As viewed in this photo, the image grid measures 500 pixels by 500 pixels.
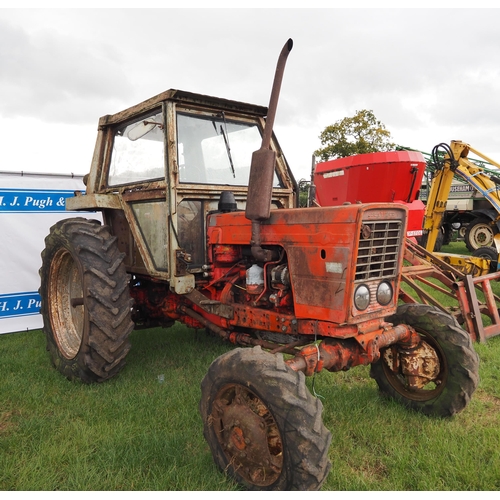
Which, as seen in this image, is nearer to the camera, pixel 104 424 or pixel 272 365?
pixel 272 365

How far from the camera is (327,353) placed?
2.68 metres

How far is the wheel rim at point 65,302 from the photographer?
13.5 ft

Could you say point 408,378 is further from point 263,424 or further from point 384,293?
point 263,424

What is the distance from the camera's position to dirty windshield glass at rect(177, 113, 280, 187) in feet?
11.7

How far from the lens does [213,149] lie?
12.2ft

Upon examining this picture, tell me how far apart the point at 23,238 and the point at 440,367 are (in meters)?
4.99

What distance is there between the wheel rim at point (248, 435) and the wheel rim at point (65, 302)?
2.11 metres

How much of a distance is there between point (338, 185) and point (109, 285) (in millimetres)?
5283

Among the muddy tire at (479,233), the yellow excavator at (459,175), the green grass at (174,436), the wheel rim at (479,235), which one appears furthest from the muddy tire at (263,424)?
the wheel rim at (479,235)

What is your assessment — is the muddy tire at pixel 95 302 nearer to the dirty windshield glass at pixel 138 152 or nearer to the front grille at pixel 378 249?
the dirty windshield glass at pixel 138 152

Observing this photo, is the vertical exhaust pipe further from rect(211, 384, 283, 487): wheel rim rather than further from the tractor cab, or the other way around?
rect(211, 384, 283, 487): wheel rim

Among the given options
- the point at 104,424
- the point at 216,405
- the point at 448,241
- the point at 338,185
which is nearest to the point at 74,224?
the point at 104,424

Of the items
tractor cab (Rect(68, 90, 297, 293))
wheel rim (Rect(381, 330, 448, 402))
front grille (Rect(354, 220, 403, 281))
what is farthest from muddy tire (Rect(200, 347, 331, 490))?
wheel rim (Rect(381, 330, 448, 402))

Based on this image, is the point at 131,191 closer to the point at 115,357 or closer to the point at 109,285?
the point at 109,285
